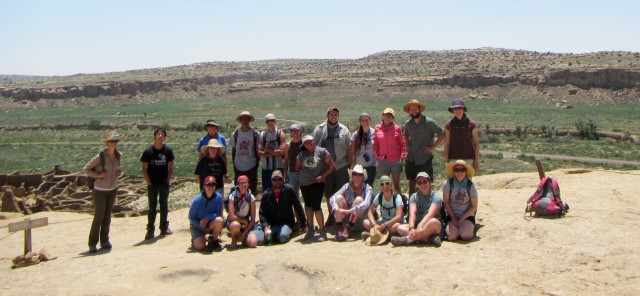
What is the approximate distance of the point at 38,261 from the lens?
30.3 feet

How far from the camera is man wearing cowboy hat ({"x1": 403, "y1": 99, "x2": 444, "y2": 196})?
384 inches

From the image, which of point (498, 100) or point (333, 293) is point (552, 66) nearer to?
point (498, 100)

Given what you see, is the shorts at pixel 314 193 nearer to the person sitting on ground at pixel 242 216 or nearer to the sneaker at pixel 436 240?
the person sitting on ground at pixel 242 216

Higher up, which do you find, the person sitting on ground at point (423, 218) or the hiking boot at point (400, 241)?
the person sitting on ground at point (423, 218)

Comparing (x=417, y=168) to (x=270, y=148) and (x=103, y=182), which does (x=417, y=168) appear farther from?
(x=103, y=182)

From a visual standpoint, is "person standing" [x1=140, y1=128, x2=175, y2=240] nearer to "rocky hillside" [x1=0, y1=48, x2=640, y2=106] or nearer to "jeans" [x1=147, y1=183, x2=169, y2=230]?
"jeans" [x1=147, y1=183, x2=169, y2=230]

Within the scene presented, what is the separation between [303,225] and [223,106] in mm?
85494

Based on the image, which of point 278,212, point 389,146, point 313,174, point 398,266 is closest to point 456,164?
point 389,146

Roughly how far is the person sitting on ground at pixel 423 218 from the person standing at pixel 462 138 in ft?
2.69

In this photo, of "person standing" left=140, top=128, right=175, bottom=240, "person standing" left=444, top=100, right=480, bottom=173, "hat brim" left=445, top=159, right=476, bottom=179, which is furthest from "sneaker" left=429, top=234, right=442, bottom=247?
"person standing" left=140, top=128, right=175, bottom=240

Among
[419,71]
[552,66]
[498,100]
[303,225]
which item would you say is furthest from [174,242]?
[419,71]

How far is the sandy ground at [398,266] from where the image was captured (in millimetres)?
6938

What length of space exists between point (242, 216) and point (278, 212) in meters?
0.60

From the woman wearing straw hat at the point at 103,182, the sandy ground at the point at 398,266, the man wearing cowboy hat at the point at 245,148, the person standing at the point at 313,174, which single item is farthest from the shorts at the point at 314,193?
the woman wearing straw hat at the point at 103,182
